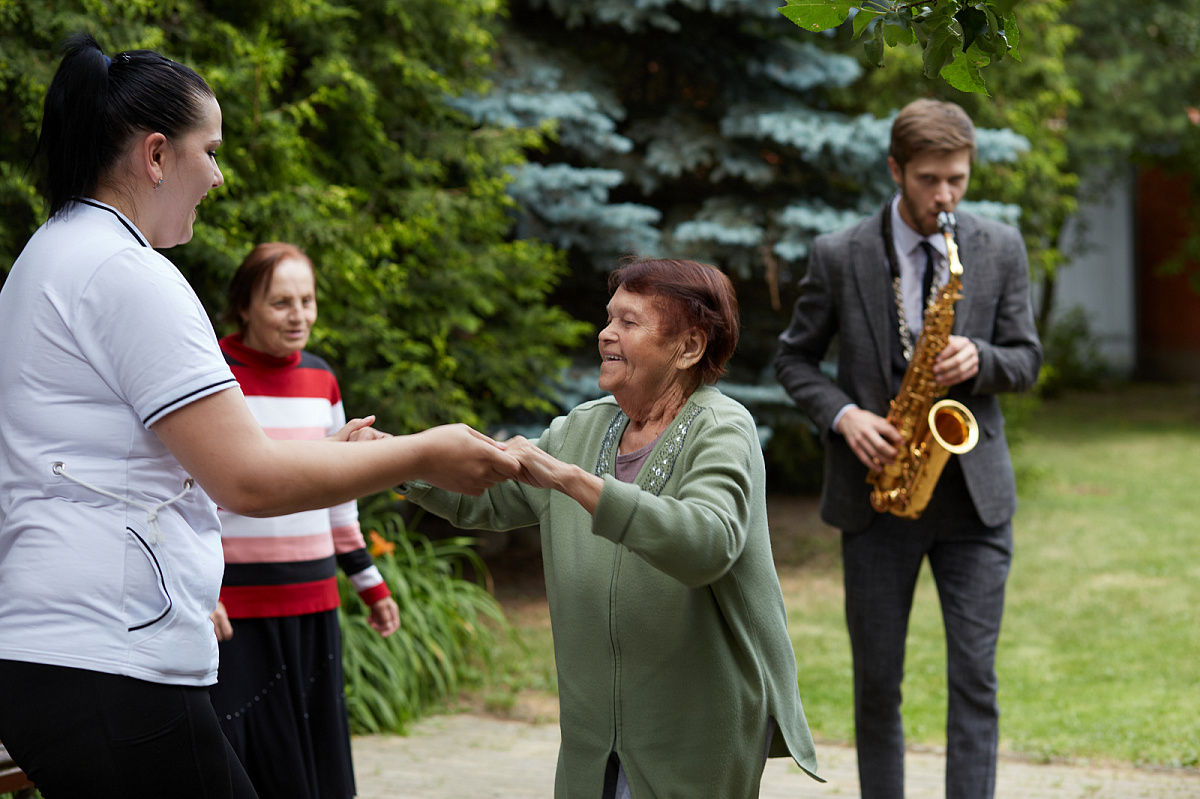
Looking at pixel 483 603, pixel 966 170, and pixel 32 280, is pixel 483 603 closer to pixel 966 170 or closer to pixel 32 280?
pixel 966 170

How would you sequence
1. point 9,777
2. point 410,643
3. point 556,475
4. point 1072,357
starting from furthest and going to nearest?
point 1072,357 < point 410,643 < point 9,777 < point 556,475

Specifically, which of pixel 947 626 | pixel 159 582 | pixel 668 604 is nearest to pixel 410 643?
pixel 947 626

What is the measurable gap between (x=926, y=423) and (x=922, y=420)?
19 mm

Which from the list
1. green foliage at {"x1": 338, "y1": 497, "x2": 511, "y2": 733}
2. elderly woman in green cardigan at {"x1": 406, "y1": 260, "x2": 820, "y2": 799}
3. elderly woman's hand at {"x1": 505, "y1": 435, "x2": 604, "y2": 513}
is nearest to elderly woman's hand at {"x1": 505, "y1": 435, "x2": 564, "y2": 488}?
elderly woman's hand at {"x1": 505, "y1": 435, "x2": 604, "y2": 513}

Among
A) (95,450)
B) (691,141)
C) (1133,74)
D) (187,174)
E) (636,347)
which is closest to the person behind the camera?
(95,450)

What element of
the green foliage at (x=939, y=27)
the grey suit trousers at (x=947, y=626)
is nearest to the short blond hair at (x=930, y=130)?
the grey suit trousers at (x=947, y=626)

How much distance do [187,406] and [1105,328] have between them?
23279 mm

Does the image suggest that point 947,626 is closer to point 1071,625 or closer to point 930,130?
point 930,130

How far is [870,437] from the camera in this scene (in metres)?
3.63

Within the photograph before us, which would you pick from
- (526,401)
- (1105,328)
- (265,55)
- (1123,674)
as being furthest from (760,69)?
(1105,328)

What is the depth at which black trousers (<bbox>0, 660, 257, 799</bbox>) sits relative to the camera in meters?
1.86

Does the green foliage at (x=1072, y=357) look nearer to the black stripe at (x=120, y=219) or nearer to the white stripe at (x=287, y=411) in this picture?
the white stripe at (x=287, y=411)

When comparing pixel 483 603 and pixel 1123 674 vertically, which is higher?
pixel 483 603

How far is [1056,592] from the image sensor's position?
8148 mm
